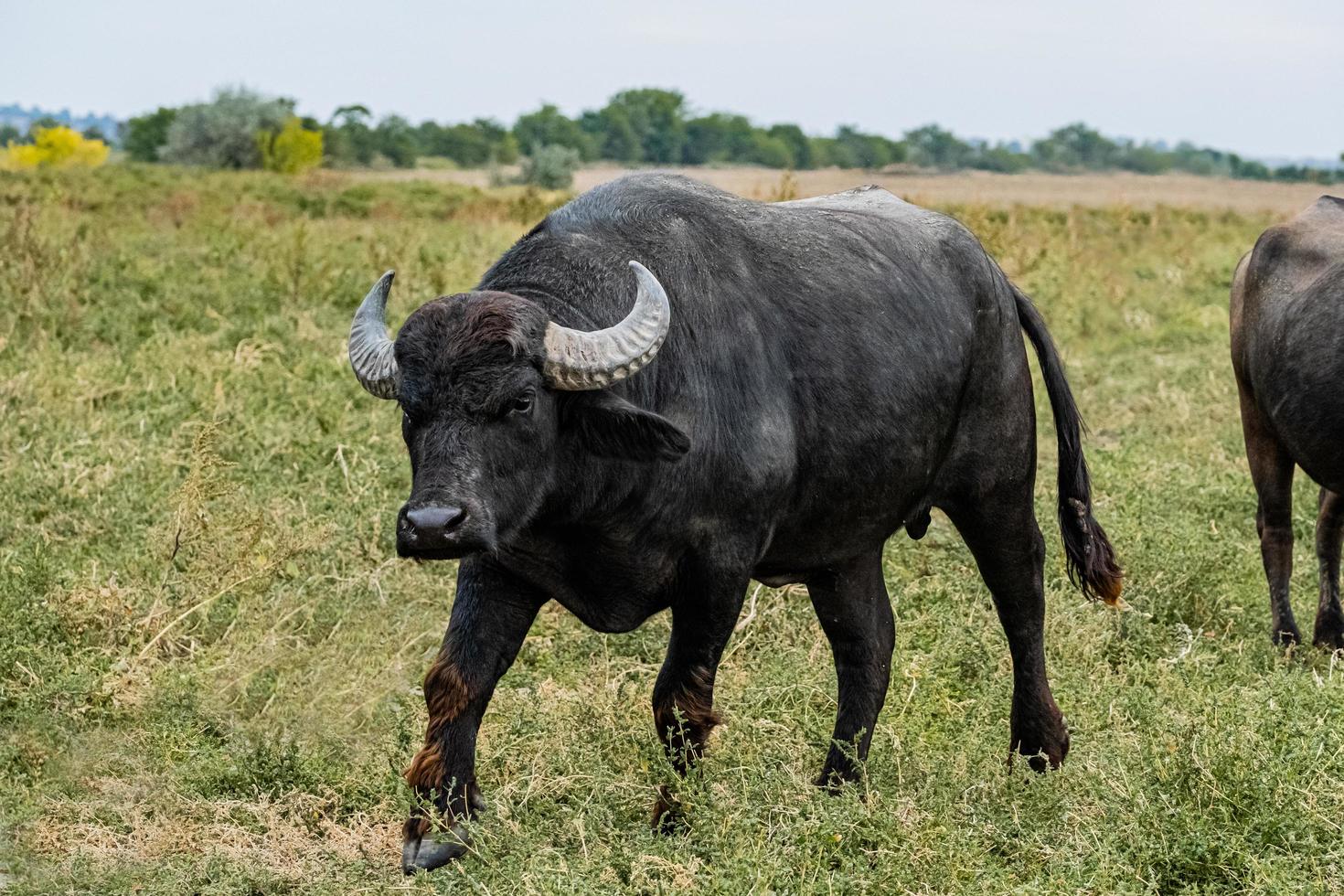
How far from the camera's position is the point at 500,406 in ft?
12.5

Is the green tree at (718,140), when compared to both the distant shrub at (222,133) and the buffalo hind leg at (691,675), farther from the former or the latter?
the buffalo hind leg at (691,675)

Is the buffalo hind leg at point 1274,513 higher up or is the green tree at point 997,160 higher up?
the green tree at point 997,160

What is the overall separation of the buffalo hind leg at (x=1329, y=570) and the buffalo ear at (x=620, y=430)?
4405mm

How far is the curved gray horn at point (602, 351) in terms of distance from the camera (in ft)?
12.6

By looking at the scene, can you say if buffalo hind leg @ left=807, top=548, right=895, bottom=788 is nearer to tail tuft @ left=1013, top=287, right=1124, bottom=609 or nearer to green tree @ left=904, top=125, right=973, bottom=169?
tail tuft @ left=1013, top=287, right=1124, bottom=609

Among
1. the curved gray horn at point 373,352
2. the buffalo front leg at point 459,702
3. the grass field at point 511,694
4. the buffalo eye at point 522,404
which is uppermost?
the curved gray horn at point 373,352

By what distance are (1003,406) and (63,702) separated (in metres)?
3.79

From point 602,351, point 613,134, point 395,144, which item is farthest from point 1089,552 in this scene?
point 395,144

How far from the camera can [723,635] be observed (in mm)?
Answer: 4488

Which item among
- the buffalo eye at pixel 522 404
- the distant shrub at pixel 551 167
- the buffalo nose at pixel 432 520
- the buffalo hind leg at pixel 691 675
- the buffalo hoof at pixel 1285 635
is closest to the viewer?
the buffalo nose at pixel 432 520

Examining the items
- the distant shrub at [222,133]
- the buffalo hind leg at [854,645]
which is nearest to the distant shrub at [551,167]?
the distant shrub at [222,133]

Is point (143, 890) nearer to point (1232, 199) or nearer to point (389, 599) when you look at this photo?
point (389, 599)

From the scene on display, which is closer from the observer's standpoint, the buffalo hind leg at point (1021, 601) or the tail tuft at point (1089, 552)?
the buffalo hind leg at point (1021, 601)

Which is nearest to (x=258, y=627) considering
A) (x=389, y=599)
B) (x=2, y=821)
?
(x=389, y=599)
